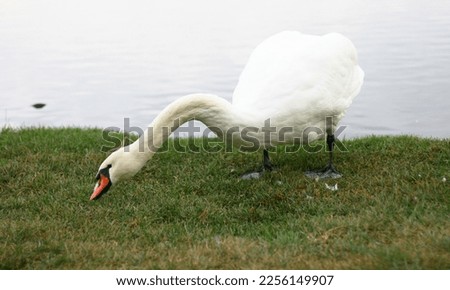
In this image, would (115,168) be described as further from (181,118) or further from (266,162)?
(266,162)

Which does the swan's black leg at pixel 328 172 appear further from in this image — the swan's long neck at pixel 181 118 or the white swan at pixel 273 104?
the swan's long neck at pixel 181 118

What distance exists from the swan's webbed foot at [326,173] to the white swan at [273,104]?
0.06 metres

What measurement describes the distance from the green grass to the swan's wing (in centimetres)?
95

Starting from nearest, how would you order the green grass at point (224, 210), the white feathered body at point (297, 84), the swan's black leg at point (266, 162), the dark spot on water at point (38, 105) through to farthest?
the green grass at point (224, 210) < the white feathered body at point (297, 84) < the swan's black leg at point (266, 162) < the dark spot on water at point (38, 105)

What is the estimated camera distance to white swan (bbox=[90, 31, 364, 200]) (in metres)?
6.81

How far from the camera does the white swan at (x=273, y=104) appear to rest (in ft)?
22.4

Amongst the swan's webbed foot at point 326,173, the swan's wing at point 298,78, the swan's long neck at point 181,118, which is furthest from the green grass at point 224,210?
the swan's wing at point 298,78

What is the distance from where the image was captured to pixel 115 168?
6.75 metres

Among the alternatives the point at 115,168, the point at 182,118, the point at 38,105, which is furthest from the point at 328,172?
the point at 38,105

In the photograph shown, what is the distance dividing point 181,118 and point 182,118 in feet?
0.03

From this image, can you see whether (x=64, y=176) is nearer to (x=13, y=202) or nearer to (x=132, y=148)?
(x=13, y=202)

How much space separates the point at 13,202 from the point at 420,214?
14.3 ft

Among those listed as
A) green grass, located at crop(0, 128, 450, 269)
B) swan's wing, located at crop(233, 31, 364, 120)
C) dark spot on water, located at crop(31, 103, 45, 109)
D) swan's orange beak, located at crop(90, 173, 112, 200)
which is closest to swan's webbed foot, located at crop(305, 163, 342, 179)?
green grass, located at crop(0, 128, 450, 269)
